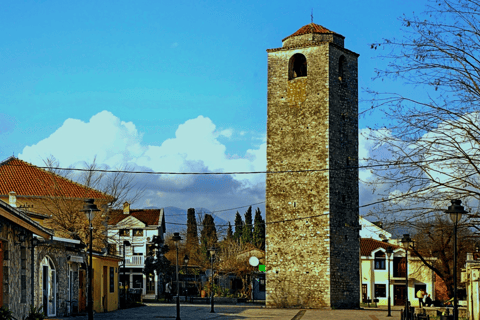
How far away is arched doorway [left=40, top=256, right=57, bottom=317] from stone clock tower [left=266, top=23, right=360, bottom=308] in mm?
17486

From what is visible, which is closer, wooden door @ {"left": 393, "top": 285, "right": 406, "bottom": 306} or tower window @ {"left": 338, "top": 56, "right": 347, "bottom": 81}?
tower window @ {"left": 338, "top": 56, "right": 347, "bottom": 81}

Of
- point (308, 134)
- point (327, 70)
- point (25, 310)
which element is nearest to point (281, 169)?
point (308, 134)

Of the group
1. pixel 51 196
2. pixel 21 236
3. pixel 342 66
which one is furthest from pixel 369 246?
pixel 21 236

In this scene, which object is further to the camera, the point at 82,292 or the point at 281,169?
the point at 281,169

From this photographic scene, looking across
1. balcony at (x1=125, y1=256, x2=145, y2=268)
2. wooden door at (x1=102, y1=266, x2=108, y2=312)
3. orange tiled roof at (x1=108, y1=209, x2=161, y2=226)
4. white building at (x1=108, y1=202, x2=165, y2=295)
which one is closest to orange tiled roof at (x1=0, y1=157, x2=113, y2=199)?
wooden door at (x1=102, y1=266, x2=108, y2=312)

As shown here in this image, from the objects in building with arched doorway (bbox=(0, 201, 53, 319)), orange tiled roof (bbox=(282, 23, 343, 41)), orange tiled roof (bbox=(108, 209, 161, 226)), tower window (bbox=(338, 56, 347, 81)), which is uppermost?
Result: orange tiled roof (bbox=(282, 23, 343, 41))

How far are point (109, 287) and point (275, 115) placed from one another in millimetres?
14260

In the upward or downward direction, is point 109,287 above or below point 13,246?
below

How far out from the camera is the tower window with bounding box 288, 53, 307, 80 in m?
40.3

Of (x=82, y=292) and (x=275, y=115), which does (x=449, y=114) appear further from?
(x=275, y=115)

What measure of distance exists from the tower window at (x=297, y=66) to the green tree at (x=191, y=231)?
40961 millimetres

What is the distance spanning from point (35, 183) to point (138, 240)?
78.0ft

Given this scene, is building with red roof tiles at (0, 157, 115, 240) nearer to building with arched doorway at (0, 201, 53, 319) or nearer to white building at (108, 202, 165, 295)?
building with arched doorway at (0, 201, 53, 319)

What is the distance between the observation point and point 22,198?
1634 inches
